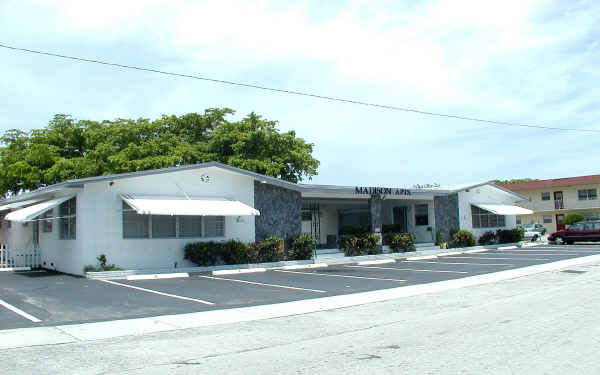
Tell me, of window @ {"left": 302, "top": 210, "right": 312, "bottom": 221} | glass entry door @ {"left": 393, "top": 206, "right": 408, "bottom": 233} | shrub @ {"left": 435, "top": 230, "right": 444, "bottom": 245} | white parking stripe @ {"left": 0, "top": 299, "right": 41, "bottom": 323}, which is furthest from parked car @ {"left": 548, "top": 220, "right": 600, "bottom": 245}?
white parking stripe @ {"left": 0, "top": 299, "right": 41, "bottom": 323}

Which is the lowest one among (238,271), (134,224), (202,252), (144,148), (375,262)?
(375,262)

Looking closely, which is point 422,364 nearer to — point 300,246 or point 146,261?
point 146,261

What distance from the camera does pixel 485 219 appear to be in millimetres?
33469

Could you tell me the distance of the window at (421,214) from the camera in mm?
30391

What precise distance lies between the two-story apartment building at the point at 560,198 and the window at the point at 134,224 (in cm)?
4169

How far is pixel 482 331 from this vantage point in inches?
324

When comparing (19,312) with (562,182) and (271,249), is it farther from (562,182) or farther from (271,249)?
→ (562,182)

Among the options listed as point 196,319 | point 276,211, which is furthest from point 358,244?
point 196,319

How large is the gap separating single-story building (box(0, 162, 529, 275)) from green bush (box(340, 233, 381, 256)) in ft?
3.07

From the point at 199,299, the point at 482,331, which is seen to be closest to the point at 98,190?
the point at 199,299

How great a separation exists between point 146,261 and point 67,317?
8.65 meters

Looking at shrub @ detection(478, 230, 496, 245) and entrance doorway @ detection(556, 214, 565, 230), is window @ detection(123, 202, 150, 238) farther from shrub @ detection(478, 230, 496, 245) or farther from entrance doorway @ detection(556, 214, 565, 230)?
entrance doorway @ detection(556, 214, 565, 230)

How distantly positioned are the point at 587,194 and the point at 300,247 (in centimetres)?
3874

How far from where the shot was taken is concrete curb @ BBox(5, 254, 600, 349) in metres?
8.52
